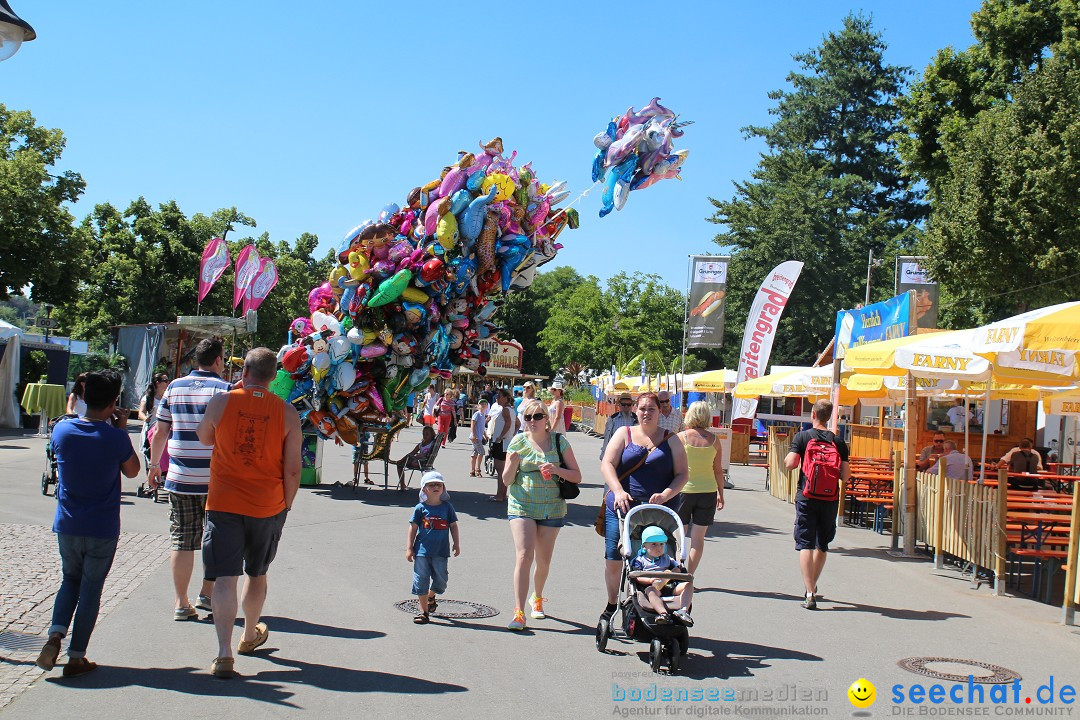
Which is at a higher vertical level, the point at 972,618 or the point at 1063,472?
the point at 1063,472

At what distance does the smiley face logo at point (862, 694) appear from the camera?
5.82 m

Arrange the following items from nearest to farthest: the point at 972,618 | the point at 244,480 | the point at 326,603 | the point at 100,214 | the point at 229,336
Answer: the point at 244,480 → the point at 326,603 → the point at 972,618 → the point at 229,336 → the point at 100,214

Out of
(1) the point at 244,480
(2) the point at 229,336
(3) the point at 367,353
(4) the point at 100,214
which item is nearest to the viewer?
(1) the point at 244,480

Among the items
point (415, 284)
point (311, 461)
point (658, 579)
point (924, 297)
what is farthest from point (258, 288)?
point (658, 579)

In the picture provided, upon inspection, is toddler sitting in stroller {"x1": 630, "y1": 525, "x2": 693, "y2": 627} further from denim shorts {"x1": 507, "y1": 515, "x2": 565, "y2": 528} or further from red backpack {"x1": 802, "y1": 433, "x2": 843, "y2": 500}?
red backpack {"x1": 802, "y1": 433, "x2": 843, "y2": 500}

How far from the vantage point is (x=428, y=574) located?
7414 millimetres

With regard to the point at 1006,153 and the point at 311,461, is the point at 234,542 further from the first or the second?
the point at 1006,153

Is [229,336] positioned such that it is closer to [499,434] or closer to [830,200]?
[499,434]

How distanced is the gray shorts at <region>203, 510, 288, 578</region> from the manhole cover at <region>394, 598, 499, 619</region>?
1.99 metres

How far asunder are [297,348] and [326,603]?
7356mm

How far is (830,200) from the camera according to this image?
49.4 meters

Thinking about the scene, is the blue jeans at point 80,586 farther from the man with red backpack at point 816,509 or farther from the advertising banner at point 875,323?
the advertising banner at point 875,323

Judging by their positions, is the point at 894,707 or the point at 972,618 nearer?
the point at 894,707

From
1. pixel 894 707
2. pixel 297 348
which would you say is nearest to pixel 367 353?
pixel 297 348
